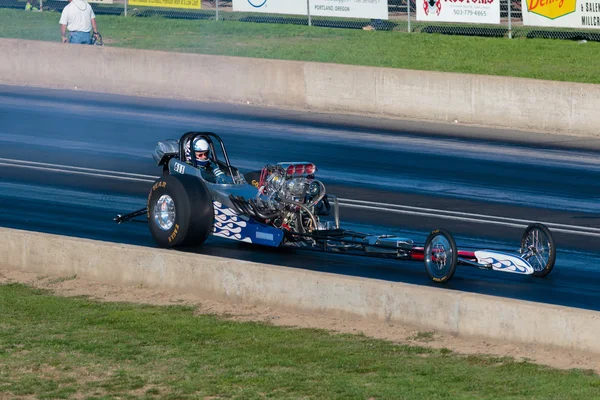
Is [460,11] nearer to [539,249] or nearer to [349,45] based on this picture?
[349,45]

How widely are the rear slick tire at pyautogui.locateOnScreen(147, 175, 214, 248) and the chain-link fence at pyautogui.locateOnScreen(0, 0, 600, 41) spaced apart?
15810mm

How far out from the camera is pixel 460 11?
28594 millimetres

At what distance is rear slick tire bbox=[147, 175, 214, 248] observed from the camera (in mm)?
13017

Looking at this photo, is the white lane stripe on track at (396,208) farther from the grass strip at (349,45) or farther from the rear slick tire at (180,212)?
the grass strip at (349,45)

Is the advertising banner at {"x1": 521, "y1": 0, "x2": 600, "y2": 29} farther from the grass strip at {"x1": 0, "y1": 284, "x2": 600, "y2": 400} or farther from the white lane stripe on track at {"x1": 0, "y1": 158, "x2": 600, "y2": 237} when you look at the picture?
the grass strip at {"x1": 0, "y1": 284, "x2": 600, "y2": 400}

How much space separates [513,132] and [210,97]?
22.3ft

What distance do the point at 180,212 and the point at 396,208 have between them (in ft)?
12.6

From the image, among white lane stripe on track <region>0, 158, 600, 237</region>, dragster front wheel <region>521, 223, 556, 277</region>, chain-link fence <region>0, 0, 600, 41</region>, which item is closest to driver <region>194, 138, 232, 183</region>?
white lane stripe on track <region>0, 158, 600, 237</region>

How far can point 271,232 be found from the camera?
12945mm

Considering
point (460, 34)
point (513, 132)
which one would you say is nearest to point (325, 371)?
point (513, 132)

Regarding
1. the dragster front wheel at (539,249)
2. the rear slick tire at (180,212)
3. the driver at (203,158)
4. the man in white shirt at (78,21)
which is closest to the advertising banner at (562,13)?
the man in white shirt at (78,21)

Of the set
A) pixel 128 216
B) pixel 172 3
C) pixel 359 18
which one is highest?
pixel 172 3

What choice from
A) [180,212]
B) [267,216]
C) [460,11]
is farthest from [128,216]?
[460,11]

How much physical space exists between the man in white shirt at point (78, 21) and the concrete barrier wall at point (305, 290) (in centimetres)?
1549
